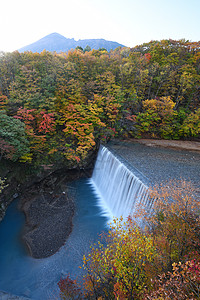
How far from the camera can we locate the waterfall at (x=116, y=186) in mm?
14622

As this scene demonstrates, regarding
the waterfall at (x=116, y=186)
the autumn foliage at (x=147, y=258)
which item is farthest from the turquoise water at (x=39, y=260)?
the autumn foliage at (x=147, y=258)

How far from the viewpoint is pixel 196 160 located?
20.9 m

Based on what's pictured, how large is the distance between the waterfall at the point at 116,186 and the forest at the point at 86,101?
107 inches

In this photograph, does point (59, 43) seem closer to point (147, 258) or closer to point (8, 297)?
point (8, 297)

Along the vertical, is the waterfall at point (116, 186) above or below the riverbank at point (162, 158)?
below

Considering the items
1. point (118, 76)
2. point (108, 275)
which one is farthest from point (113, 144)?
point (108, 275)

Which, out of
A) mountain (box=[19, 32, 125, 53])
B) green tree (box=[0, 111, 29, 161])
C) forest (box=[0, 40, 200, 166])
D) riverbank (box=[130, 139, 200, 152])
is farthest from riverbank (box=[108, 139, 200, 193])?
mountain (box=[19, 32, 125, 53])

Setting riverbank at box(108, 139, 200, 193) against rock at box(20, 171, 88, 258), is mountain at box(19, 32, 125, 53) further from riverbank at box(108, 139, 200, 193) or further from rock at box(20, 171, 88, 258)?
rock at box(20, 171, 88, 258)

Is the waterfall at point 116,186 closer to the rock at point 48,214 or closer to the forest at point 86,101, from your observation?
the forest at point 86,101

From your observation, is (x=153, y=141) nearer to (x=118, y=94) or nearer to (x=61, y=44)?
(x=118, y=94)

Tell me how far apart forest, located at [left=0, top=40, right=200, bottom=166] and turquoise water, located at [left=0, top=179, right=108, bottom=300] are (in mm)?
7183

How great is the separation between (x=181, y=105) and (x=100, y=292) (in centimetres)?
3227

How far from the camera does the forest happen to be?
1897 centimetres

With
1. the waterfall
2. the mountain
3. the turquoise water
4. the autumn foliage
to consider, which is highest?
the mountain
